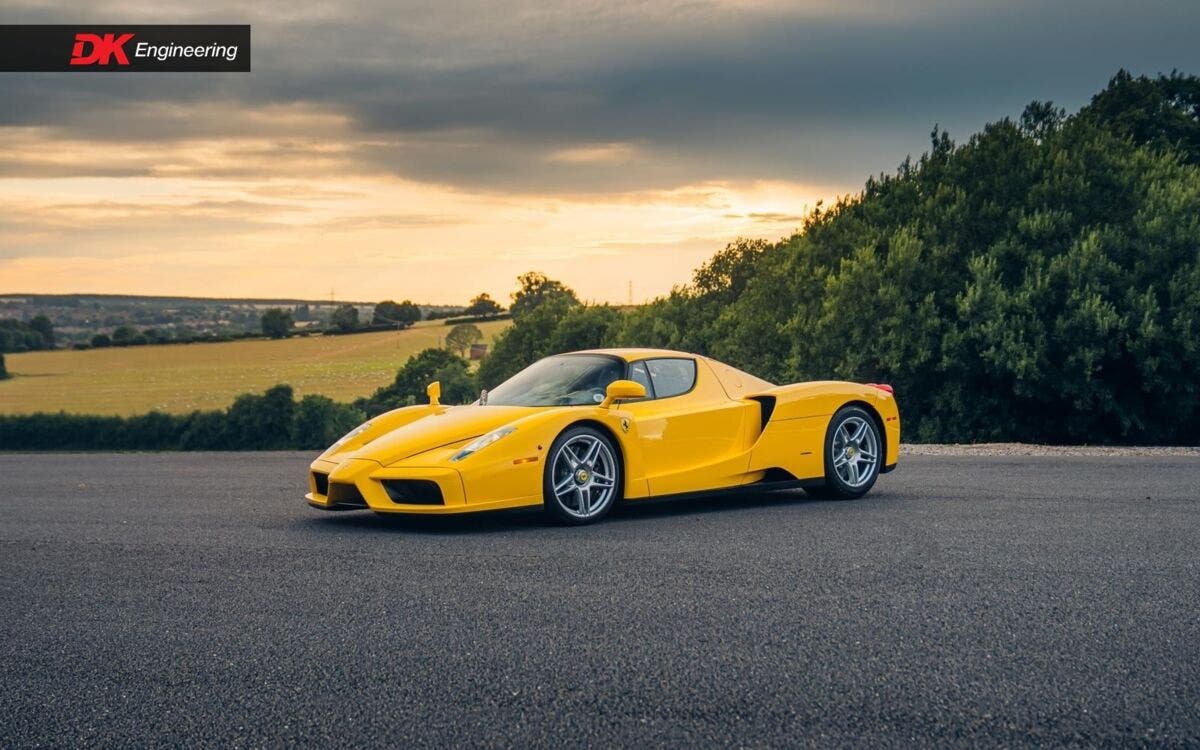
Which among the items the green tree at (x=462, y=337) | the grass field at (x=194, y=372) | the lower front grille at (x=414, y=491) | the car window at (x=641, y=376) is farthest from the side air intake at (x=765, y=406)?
the green tree at (x=462, y=337)

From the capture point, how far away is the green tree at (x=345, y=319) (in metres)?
79.3

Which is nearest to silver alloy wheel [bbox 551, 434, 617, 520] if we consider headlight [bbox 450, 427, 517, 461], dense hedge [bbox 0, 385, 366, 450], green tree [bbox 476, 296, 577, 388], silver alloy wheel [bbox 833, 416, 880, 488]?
headlight [bbox 450, 427, 517, 461]

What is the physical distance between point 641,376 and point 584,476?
122cm

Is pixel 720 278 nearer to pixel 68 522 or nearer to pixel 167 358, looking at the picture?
pixel 167 358

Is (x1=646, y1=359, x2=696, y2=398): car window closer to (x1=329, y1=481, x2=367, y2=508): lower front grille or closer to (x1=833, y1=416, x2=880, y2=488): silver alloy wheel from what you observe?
(x1=833, y1=416, x2=880, y2=488): silver alloy wheel

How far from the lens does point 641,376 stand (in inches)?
381

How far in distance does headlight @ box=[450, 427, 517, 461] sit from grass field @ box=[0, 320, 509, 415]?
1811 inches

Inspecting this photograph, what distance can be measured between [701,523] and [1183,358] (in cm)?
1904

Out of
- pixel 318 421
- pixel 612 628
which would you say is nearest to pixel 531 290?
pixel 318 421

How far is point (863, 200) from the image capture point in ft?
127

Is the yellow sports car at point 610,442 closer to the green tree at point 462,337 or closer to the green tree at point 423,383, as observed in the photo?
the green tree at point 423,383

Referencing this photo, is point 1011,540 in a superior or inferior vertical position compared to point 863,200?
inferior

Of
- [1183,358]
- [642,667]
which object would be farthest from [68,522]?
[1183,358]

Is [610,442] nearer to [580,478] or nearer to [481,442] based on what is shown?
[580,478]
